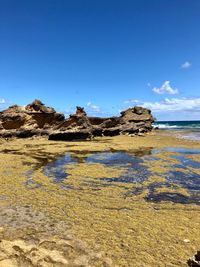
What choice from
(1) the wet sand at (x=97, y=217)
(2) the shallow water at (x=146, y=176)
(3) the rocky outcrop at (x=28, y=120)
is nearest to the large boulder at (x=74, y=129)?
(3) the rocky outcrop at (x=28, y=120)

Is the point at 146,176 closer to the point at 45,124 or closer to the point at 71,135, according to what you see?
the point at 71,135

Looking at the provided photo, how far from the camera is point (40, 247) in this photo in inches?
299

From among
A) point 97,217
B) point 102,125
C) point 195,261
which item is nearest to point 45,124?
point 102,125

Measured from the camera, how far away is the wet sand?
7.29 metres

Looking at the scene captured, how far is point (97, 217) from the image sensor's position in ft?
32.7

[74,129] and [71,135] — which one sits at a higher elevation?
[74,129]

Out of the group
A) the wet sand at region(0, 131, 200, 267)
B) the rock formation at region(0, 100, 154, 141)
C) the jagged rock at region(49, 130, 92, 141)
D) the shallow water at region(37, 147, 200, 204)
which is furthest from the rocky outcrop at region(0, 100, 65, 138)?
the wet sand at region(0, 131, 200, 267)

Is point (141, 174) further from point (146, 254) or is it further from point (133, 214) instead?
point (146, 254)

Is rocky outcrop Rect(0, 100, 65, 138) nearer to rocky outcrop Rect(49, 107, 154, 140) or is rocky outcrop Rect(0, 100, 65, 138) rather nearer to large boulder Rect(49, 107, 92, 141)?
large boulder Rect(49, 107, 92, 141)

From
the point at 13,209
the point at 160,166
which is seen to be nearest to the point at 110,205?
the point at 13,209

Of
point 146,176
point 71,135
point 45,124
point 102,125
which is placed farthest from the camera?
point 102,125

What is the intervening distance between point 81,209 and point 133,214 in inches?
72.2

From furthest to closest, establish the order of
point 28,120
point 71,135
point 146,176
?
point 28,120
point 71,135
point 146,176

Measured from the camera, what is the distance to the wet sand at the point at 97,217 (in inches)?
287
